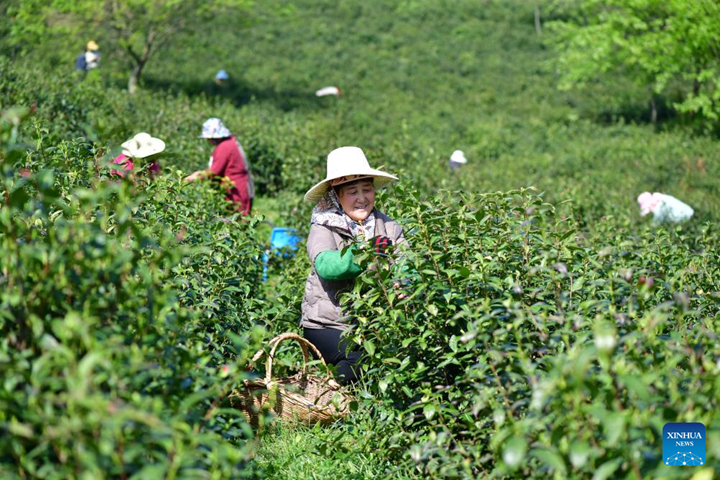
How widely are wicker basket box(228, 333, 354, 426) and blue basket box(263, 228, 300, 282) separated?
2174 millimetres

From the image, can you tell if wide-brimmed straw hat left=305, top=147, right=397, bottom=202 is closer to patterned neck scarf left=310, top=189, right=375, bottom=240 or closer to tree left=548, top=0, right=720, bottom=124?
patterned neck scarf left=310, top=189, right=375, bottom=240

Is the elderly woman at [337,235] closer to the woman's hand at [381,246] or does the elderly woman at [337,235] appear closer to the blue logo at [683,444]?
the woman's hand at [381,246]

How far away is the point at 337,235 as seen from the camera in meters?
4.16

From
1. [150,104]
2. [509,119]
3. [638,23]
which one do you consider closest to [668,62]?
[638,23]

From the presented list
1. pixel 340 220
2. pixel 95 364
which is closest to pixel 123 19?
pixel 340 220

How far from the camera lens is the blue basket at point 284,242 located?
6164 mm

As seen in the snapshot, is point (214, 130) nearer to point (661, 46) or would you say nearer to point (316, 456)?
point (316, 456)

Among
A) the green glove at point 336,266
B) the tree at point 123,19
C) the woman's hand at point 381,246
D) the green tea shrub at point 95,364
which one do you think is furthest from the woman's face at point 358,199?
the tree at point 123,19

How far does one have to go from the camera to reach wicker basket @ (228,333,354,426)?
3.67 meters

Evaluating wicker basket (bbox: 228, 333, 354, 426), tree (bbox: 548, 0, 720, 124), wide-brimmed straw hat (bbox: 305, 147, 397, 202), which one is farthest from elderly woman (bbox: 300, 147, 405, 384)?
tree (bbox: 548, 0, 720, 124)

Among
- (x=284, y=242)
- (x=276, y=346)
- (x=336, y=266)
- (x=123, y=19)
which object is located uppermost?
(x=336, y=266)

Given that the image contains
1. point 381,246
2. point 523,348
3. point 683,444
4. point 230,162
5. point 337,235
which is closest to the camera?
point 683,444

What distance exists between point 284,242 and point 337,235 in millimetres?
2594

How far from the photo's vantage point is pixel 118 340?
1937 millimetres
